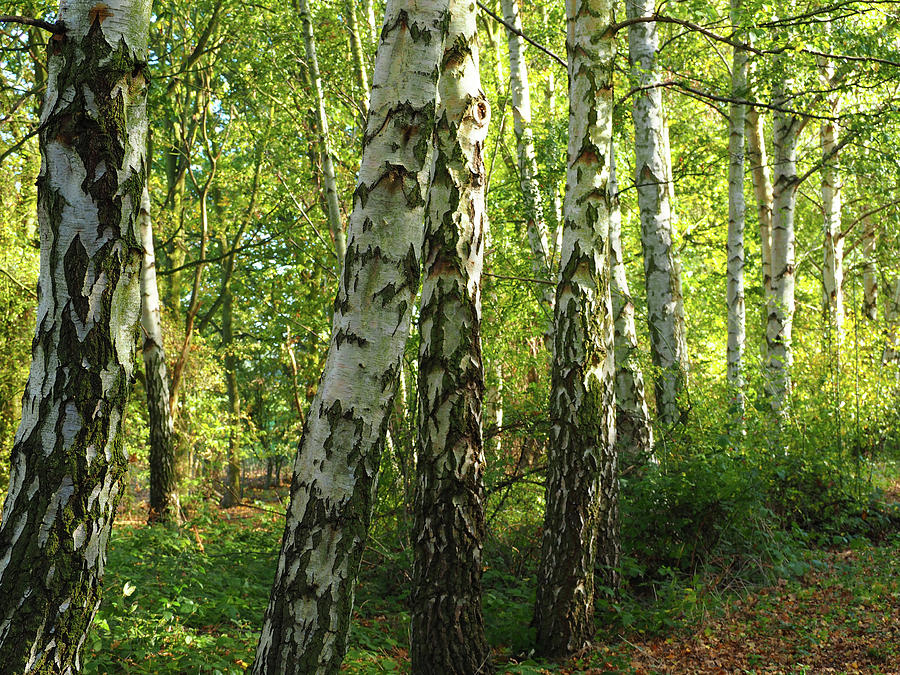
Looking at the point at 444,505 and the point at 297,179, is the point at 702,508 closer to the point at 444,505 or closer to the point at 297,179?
the point at 444,505

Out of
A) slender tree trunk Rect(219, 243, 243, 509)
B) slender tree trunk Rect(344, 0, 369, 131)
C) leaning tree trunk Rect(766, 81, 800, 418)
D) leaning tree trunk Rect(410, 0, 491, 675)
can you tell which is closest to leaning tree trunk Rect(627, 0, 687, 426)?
leaning tree trunk Rect(766, 81, 800, 418)

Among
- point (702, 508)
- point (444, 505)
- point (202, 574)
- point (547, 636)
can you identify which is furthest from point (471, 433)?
point (202, 574)

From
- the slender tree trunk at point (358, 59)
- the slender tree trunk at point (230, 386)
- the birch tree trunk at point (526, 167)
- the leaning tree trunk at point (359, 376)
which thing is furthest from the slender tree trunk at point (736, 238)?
the slender tree trunk at point (230, 386)

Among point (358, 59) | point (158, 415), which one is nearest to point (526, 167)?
point (358, 59)

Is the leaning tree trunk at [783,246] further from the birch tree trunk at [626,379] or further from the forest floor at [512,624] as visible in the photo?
the forest floor at [512,624]

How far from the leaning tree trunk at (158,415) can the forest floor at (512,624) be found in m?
1.72

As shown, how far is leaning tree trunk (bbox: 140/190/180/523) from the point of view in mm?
8508

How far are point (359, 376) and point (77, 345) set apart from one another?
104cm

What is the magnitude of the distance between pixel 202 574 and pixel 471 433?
335 centimetres

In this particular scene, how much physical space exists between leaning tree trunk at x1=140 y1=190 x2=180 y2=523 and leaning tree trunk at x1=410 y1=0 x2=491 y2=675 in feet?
17.6

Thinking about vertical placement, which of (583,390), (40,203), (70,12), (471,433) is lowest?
(471,433)

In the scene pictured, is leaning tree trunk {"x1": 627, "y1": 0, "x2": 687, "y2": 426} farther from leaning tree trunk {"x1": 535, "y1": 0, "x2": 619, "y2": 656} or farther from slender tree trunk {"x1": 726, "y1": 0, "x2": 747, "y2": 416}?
leaning tree trunk {"x1": 535, "y1": 0, "x2": 619, "y2": 656}

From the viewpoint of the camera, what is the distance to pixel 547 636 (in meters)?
4.79

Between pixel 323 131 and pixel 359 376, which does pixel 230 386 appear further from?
pixel 359 376
